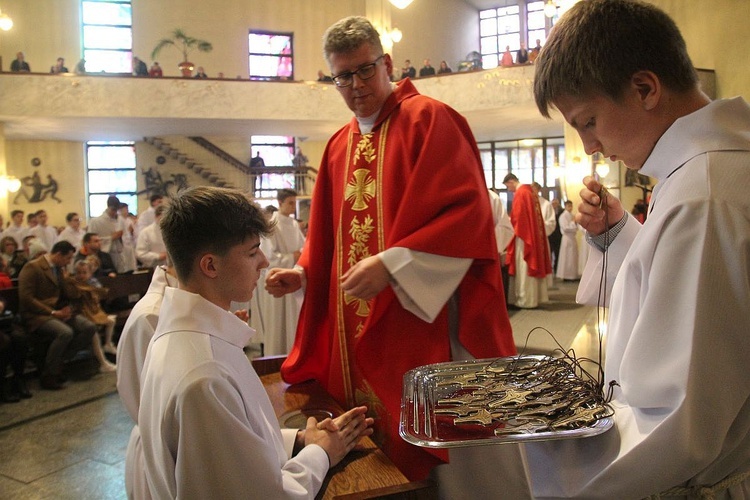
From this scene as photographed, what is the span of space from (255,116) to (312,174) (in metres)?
3.50

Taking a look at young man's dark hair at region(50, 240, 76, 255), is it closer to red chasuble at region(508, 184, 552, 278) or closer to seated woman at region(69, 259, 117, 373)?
seated woman at region(69, 259, 117, 373)

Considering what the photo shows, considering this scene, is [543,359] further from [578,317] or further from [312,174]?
[312,174]

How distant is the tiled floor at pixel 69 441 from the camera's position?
3.82 metres

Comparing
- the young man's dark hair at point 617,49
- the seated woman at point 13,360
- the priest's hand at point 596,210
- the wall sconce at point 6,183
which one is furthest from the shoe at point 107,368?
the wall sconce at point 6,183

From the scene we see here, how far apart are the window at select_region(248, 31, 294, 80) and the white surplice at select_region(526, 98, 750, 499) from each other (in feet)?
62.4

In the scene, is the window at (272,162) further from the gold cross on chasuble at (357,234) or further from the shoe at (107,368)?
the gold cross on chasuble at (357,234)

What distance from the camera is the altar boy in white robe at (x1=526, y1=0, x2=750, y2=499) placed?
2.94ft

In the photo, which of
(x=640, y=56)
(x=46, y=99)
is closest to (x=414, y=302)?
(x=640, y=56)

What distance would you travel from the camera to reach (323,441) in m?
1.70

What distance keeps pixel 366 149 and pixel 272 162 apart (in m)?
17.7

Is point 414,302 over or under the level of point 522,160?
under

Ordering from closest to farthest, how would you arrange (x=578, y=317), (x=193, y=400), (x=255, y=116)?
(x=193, y=400) < (x=578, y=317) < (x=255, y=116)

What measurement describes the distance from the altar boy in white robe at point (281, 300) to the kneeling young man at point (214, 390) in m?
4.42

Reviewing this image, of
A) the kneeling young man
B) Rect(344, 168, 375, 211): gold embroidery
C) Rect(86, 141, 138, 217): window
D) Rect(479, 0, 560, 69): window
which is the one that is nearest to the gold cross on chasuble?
Rect(344, 168, 375, 211): gold embroidery
